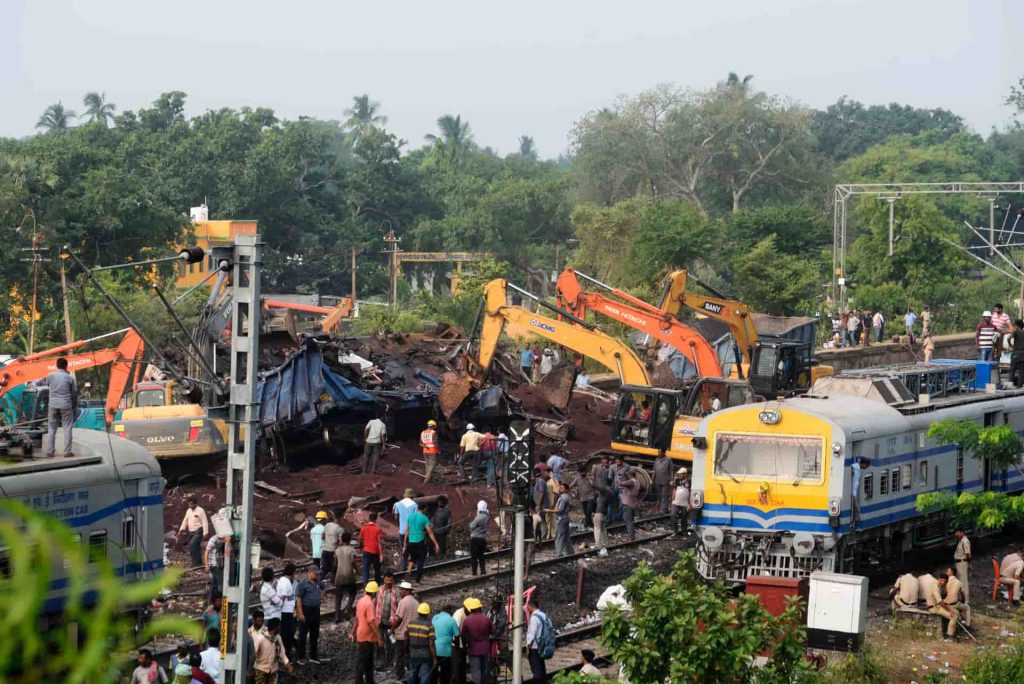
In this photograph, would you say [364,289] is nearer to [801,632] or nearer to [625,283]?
[625,283]

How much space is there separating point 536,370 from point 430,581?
20.4 meters

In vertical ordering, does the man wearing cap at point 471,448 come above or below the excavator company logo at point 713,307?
below

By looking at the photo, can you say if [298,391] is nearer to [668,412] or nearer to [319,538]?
[668,412]

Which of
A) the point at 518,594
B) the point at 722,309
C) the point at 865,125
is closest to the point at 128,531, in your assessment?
the point at 518,594

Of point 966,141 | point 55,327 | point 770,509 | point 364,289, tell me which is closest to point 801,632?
point 770,509

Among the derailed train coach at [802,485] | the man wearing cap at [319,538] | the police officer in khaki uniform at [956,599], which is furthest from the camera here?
the man wearing cap at [319,538]

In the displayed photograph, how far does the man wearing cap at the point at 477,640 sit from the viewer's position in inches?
658

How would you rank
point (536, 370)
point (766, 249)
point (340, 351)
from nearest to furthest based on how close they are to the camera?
point (340, 351) < point (536, 370) < point (766, 249)

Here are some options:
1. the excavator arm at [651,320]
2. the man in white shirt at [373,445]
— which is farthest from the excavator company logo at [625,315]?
the man in white shirt at [373,445]

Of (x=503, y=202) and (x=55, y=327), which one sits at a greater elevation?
(x=503, y=202)

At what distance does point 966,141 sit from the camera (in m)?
123

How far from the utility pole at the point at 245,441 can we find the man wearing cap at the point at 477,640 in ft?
13.0

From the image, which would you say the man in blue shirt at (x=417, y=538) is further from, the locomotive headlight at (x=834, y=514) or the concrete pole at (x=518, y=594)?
the concrete pole at (x=518, y=594)

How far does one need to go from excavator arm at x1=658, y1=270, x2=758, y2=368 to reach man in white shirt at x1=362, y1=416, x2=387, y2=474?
A: 7615 mm
